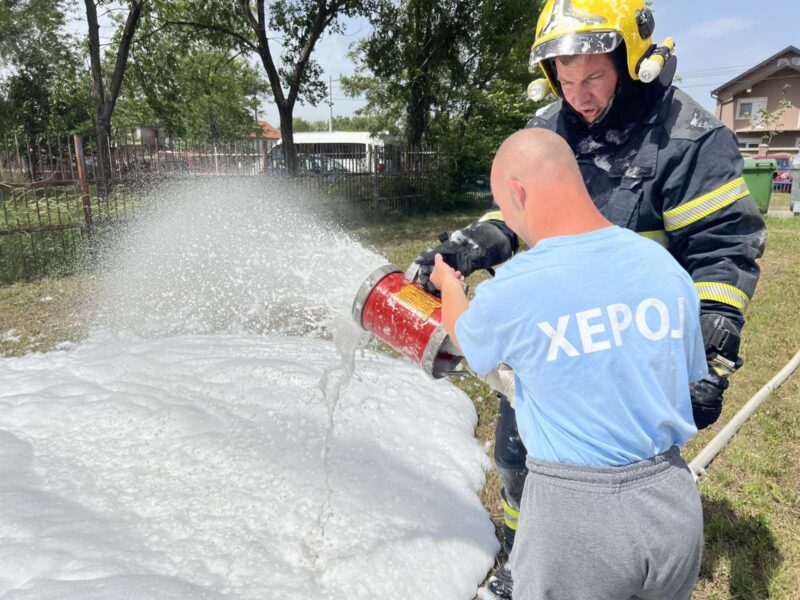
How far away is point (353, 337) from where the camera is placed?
113 inches

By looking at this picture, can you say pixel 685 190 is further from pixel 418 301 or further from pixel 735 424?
pixel 735 424

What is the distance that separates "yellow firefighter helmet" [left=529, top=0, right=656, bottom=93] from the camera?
1.72 metres

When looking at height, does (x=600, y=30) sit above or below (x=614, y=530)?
above

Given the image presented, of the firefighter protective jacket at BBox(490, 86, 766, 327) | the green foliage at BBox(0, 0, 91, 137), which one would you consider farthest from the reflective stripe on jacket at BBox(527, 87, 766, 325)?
the green foliage at BBox(0, 0, 91, 137)

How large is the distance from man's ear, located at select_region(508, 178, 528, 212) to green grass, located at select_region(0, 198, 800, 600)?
2048mm

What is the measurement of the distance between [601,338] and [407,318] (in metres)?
0.91

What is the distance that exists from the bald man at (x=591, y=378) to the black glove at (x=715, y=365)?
0.24 metres

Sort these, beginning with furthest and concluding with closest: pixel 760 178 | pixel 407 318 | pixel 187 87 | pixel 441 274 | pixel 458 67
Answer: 1. pixel 187 87
2. pixel 458 67
3. pixel 760 178
4. pixel 407 318
5. pixel 441 274

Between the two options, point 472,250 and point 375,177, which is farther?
point 375,177

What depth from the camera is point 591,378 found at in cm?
124

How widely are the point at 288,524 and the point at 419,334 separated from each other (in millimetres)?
1260

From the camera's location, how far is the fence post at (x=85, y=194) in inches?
314

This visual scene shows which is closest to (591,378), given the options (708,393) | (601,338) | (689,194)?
(601,338)

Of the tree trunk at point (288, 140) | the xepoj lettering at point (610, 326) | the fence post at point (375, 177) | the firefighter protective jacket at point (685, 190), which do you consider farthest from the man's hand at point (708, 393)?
the fence post at point (375, 177)
